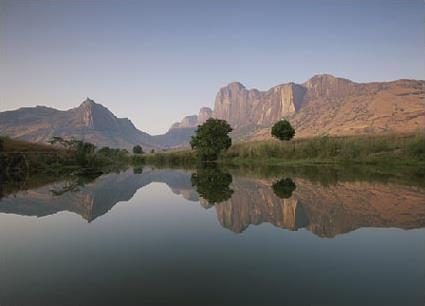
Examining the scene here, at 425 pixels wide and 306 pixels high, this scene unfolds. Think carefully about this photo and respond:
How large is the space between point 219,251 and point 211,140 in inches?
2556

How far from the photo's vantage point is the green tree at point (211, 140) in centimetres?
7425

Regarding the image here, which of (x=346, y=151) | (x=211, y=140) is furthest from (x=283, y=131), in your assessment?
(x=346, y=151)

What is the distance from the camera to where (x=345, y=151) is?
1892 inches

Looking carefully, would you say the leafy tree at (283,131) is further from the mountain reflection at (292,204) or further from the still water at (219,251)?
the still water at (219,251)

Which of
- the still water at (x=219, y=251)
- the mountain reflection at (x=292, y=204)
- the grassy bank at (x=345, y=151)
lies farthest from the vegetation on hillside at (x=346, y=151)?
the still water at (x=219, y=251)

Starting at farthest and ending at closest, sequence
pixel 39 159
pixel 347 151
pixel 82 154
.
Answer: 1. pixel 347 151
2. pixel 82 154
3. pixel 39 159

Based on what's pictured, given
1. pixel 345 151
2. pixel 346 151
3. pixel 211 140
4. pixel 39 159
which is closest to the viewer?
pixel 39 159

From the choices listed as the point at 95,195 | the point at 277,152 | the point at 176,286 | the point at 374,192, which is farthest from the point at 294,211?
the point at 277,152

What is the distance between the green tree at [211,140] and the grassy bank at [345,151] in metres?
6.70

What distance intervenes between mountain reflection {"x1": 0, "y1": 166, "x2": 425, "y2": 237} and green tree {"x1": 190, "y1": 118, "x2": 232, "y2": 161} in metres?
48.8

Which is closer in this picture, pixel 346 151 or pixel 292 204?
pixel 292 204

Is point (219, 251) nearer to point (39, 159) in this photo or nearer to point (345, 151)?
point (39, 159)

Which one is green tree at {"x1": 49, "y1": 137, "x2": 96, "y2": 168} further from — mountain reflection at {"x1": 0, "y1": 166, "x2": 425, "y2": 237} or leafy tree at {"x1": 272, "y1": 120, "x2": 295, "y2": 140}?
leafy tree at {"x1": 272, "y1": 120, "x2": 295, "y2": 140}

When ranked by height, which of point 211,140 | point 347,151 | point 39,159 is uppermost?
point 211,140
